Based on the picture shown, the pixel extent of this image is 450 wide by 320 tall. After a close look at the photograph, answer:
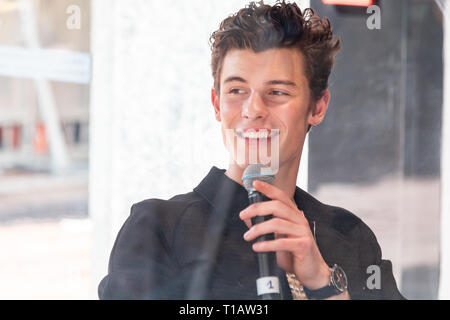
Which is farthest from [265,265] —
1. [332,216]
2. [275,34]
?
[275,34]

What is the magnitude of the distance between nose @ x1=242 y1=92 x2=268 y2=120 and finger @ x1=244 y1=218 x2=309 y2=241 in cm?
30

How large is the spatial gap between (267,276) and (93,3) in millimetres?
881

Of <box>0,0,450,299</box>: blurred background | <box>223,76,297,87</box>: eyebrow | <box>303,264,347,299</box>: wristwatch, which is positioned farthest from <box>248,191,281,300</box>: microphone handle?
<box>223,76,297,87</box>: eyebrow

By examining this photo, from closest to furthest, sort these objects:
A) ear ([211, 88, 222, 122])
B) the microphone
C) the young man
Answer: the microphone, the young man, ear ([211, 88, 222, 122])

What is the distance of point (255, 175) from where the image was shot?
1.47 m

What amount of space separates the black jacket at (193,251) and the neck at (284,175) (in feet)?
0.06

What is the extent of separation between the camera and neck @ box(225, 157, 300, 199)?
1.61 m

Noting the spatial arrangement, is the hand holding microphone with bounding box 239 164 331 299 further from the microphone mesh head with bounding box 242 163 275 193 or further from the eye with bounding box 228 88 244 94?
the eye with bounding box 228 88 244 94

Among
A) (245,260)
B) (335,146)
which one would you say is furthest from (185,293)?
(335,146)

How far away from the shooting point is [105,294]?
1562 mm

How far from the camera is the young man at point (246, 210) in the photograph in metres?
1.53

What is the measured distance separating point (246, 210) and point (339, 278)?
0.36m

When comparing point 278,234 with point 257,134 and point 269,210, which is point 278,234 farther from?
point 257,134
